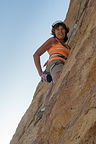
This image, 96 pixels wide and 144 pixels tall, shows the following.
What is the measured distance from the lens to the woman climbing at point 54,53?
5.96m

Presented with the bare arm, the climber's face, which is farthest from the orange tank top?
the climber's face

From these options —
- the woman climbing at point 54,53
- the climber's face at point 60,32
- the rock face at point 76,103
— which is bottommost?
the rock face at point 76,103

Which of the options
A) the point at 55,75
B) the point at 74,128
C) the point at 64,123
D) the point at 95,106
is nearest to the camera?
the point at 95,106

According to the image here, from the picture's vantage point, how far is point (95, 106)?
9.74 ft

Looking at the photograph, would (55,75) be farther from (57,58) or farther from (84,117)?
(84,117)

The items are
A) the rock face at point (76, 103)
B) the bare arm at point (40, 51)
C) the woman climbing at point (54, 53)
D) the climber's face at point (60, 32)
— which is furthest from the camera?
the climber's face at point (60, 32)

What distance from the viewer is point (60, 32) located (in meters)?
6.80

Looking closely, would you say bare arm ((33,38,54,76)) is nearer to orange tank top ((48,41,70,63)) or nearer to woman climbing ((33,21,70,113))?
woman climbing ((33,21,70,113))

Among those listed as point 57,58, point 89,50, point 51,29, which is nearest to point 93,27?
point 89,50

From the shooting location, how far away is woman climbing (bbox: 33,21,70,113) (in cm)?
596

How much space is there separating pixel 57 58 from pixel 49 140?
8.40ft

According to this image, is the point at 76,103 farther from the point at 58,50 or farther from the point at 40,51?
the point at 40,51

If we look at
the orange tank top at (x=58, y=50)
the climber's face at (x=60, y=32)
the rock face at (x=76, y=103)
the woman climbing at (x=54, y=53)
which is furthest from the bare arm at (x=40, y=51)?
the rock face at (x=76, y=103)

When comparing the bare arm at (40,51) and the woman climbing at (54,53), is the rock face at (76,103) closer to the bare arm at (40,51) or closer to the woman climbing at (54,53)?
the woman climbing at (54,53)
